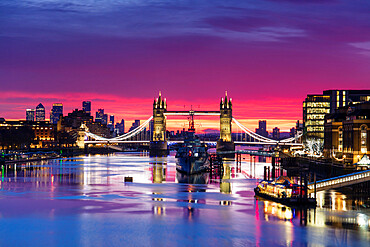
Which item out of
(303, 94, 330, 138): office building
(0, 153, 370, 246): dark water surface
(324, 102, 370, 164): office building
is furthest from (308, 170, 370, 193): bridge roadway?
(303, 94, 330, 138): office building

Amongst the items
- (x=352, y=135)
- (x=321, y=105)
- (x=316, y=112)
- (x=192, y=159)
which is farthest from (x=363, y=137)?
(x=316, y=112)

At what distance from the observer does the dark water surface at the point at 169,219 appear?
3725 cm

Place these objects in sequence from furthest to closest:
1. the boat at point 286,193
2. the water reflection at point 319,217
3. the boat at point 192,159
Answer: the boat at point 192,159 → the boat at point 286,193 → the water reflection at point 319,217

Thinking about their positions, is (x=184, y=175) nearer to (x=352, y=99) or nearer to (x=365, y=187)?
(x=365, y=187)

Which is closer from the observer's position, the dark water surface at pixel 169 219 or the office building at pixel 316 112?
the dark water surface at pixel 169 219

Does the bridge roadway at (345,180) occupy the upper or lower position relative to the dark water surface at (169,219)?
upper

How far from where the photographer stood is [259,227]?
4109 centimetres

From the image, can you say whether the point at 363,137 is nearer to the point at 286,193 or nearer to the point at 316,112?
the point at 286,193

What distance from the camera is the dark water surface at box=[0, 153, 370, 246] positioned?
37.2 meters

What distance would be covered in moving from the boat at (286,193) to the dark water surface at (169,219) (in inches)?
37.6

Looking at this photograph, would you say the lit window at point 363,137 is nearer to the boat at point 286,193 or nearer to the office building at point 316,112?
the boat at point 286,193

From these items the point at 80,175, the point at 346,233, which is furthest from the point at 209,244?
the point at 80,175

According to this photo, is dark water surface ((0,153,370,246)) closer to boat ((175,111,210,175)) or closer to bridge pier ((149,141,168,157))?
boat ((175,111,210,175))

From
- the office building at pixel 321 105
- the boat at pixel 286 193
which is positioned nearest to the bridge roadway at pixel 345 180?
the boat at pixel 286 193
